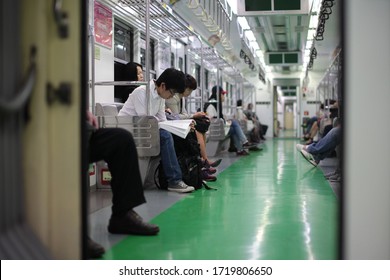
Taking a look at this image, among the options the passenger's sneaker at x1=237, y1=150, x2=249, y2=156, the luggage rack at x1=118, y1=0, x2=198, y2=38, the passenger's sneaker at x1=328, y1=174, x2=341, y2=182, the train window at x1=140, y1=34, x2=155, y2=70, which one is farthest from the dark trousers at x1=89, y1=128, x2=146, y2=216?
the passenger's sneaker at x1=237, y1=150, x2=249, y2=156

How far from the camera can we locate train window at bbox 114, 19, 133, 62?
20.0 feet

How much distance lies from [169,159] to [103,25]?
2032mm

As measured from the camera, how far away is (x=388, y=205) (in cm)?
177

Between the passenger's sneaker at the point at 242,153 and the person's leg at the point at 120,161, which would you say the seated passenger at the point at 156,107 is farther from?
the passenger's sneaker at the point at 242,153

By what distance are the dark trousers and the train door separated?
0.78m

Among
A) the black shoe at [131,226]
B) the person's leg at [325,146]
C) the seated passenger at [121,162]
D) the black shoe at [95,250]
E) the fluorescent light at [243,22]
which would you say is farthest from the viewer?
the fluorescent light at [243,22]

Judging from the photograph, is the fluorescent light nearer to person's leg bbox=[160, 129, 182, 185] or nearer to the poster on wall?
the poster on wall

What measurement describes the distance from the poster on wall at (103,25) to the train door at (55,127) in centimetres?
340

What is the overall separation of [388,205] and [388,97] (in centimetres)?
45

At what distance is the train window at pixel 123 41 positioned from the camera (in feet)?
20.0

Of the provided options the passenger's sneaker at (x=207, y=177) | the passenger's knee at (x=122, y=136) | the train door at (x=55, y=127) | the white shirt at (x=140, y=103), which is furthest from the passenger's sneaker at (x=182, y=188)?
the train door at (x=55, y=127)

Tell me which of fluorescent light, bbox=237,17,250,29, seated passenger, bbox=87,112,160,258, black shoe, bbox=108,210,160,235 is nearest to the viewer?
seated passenger, bbox=87,112,160,258
